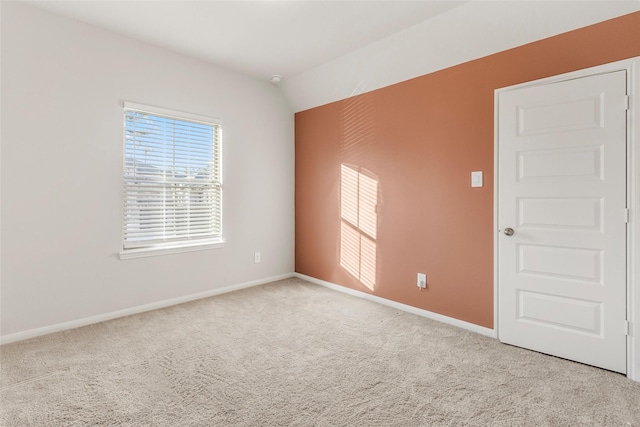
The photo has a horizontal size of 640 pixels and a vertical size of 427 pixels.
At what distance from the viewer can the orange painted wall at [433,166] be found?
2415 millimetres

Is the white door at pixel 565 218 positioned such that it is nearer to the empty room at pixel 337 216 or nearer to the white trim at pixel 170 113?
the empty room at pixel 337 216

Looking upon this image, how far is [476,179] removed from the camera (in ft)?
8.95

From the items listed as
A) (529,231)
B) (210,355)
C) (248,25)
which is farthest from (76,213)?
(529,231)

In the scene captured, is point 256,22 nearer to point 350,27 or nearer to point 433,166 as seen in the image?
point 350,27

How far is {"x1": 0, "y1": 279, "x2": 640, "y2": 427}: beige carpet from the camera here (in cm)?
168

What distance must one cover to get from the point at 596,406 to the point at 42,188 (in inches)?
164

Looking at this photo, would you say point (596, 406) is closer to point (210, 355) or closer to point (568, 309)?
point (568, 309)

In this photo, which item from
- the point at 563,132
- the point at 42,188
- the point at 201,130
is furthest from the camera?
the point at 201,130

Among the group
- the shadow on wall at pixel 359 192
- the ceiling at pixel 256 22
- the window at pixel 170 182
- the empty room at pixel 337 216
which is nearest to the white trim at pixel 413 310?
the empty room at pixel 337 216

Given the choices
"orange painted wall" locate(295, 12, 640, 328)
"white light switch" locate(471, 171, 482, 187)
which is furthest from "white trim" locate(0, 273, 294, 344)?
"white light switch" locate(471, 171, 482, 187)

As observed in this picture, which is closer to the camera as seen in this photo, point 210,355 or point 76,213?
point 210,355

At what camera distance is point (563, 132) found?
226 cm

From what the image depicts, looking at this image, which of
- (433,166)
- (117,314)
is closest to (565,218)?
(433,166)

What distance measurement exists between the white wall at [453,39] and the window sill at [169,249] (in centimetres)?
231
